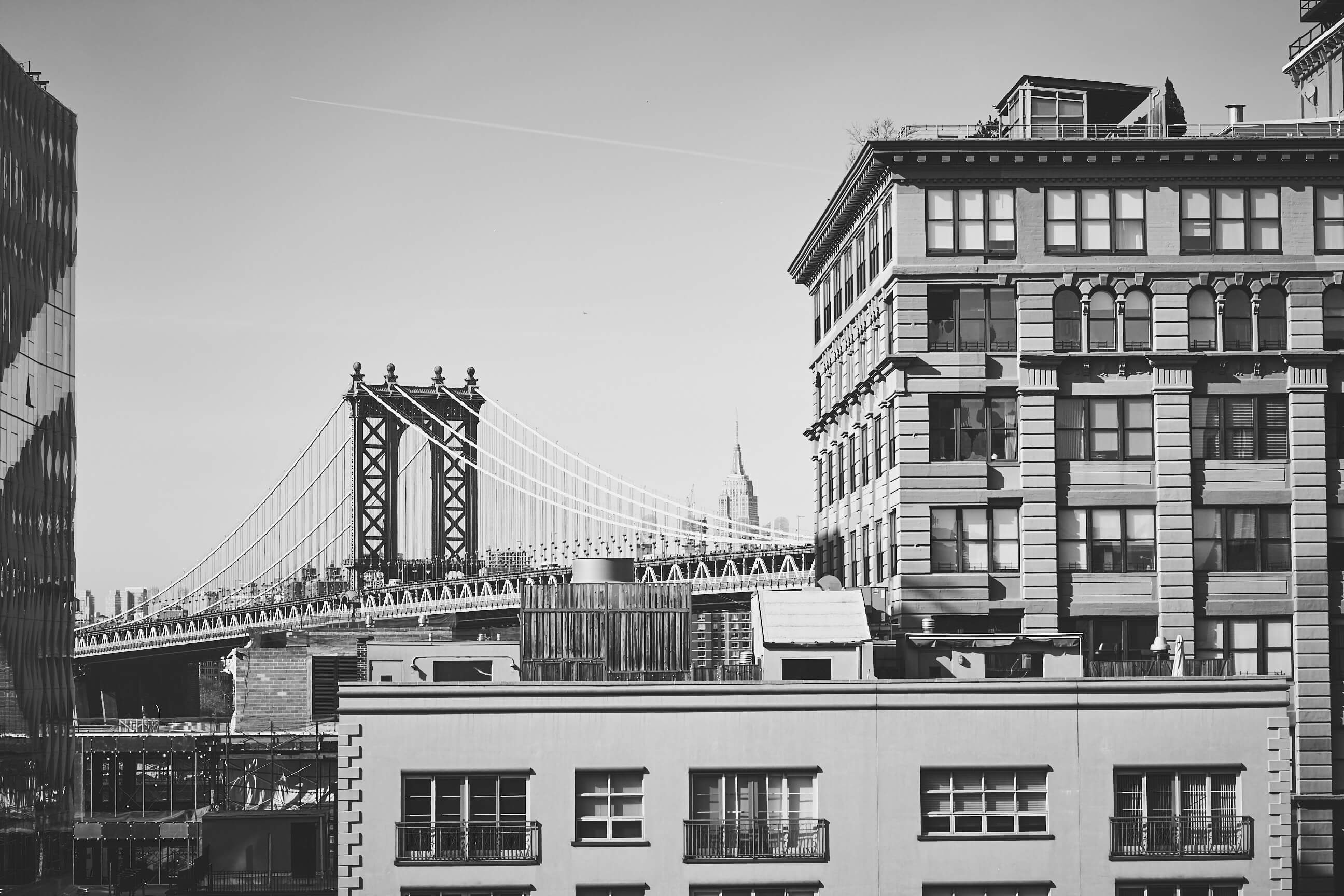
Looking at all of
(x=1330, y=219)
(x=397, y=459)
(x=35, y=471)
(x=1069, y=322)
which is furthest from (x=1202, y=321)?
(x=397, y=459)

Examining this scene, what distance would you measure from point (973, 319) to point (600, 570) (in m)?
14.2

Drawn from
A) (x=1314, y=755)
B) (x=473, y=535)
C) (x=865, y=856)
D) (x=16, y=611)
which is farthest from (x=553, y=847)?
(x=473, y=535)

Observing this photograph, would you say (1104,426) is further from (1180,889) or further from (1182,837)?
(1180,889)

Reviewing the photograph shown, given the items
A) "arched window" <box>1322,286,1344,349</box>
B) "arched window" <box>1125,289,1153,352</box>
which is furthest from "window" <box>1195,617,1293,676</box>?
"arched window" <box>1322,286,1344,349</box>

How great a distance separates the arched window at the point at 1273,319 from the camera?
1954 inches

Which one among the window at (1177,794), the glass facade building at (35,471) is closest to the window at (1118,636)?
the window at (1177,794)

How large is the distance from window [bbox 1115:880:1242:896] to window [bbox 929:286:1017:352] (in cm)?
1737

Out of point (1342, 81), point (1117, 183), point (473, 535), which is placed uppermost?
point (1342, 81)

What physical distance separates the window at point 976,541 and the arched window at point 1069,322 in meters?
5.05

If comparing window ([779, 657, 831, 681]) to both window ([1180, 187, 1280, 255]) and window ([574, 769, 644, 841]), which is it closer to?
window ([574, 769, 644, 841])

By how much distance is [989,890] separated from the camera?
36594 millimetres

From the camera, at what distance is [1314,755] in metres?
49.5

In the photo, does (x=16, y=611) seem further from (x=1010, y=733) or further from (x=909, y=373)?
(x=1010, y=733)

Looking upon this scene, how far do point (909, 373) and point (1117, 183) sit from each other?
8.32 m
